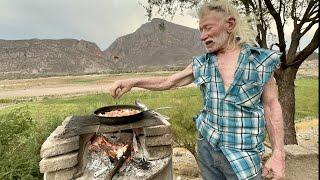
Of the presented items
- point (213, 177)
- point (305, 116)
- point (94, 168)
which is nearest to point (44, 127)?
point (94, 168)

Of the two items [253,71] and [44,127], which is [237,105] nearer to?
[253,71]

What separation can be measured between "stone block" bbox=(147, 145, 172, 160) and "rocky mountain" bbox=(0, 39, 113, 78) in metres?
29.8

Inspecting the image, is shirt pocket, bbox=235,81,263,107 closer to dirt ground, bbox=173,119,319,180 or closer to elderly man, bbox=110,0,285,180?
elderly man, bbox=110,0,285,180

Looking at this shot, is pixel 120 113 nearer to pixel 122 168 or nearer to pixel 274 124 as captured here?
pixel 122 168

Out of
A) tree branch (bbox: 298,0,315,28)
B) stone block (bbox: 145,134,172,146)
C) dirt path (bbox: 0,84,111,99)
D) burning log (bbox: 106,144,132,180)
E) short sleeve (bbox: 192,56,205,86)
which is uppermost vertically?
tree branch (bbox: 298,0,315,28)

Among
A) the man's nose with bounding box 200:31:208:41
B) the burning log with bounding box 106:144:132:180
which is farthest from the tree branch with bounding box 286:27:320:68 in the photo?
the man's nose with bounding box 200:31:208:41

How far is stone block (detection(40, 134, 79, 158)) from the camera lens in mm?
3520

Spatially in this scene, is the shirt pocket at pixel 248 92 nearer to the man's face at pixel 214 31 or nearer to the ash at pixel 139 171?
the man's face at pixel 214 31

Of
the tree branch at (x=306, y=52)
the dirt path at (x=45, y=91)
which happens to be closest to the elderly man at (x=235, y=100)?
the tree branch at (x=306, y=52)

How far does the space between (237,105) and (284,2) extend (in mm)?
5247

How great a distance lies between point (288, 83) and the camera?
6.95 m

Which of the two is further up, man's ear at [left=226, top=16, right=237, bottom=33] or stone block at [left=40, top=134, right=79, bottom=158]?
man's ear at [left=226, top=16, right=237, bottom=33]

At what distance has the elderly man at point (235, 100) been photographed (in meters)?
2.25

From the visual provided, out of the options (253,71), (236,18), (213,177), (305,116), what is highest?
(236,18)
